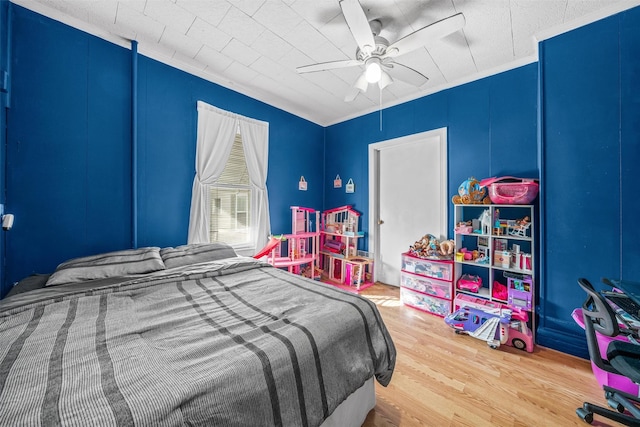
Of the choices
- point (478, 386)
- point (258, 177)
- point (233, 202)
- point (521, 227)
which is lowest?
point (478, 386)

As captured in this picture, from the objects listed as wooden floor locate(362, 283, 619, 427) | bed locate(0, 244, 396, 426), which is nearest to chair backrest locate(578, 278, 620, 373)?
wooden floor locate(362, 283, 619, 427)

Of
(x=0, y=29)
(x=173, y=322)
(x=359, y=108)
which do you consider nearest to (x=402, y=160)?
(x=359, y=108)

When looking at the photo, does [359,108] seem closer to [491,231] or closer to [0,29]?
[491,231]

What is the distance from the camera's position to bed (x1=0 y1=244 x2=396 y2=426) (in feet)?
2.21

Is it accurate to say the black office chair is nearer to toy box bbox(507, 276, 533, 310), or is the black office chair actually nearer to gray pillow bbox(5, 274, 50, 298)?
toy box bbox(507, 276, 533, 310)

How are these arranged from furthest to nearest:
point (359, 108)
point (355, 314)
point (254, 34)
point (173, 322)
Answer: point (359, 108) < point (254, 34) < point (355, 314) < point (173, 322)

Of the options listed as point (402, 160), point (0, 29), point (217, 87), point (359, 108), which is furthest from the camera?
point (359, 108)

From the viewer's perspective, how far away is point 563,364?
1.88 metres

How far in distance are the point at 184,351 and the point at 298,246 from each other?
262cm

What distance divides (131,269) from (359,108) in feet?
11.6

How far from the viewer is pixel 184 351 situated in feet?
3.00

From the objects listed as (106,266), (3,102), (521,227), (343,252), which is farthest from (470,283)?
(3,102)

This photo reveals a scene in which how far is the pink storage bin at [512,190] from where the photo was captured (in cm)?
221

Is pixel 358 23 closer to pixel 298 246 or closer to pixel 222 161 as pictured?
pixel 222 161
